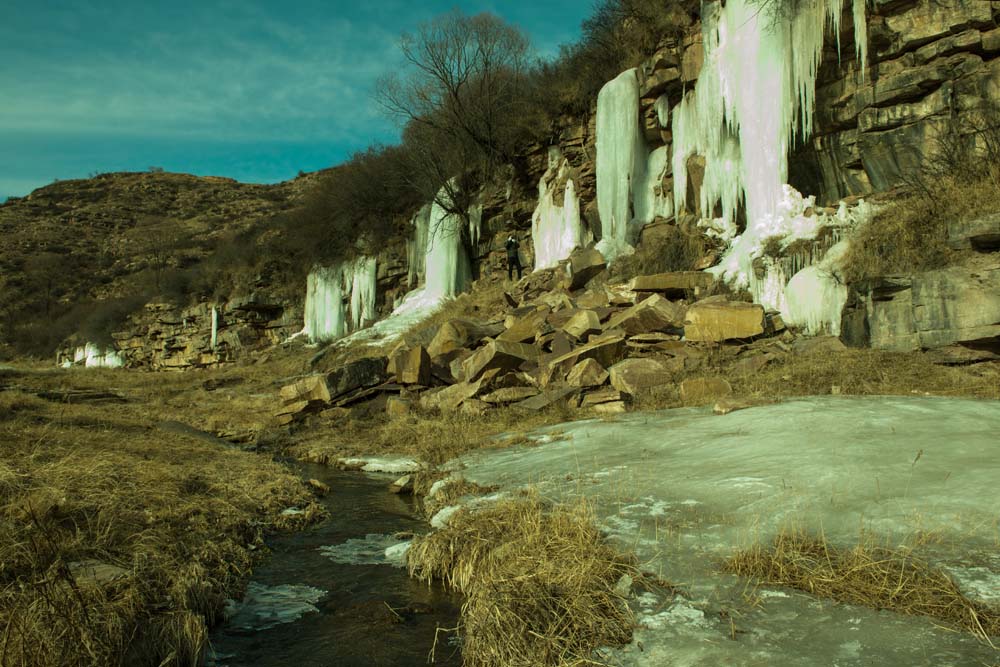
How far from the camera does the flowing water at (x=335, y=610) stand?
11.5 ft

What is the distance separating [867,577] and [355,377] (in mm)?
10625

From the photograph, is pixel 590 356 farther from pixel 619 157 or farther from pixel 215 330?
pixel 215 330

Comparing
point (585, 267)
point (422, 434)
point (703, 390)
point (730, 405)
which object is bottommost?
point (422, 434)

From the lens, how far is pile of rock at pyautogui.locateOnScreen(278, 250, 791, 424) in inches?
396

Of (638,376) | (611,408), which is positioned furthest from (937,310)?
(611,408)

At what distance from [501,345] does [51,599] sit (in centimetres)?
873

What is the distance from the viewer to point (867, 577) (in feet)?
10.3

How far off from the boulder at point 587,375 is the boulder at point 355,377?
4153mm

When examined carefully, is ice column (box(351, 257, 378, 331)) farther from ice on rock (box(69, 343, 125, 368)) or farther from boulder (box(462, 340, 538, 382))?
ice on rock (box(69, 343, 125, 368))

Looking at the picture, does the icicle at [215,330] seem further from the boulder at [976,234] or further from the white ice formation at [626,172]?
the boulder at [976,234]

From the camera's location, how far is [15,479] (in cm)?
491

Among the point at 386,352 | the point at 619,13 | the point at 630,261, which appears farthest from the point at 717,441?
the point at 619,13

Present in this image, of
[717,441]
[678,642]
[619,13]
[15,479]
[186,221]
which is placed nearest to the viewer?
[678,642]

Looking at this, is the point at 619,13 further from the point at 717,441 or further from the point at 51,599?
the point at 51,599
